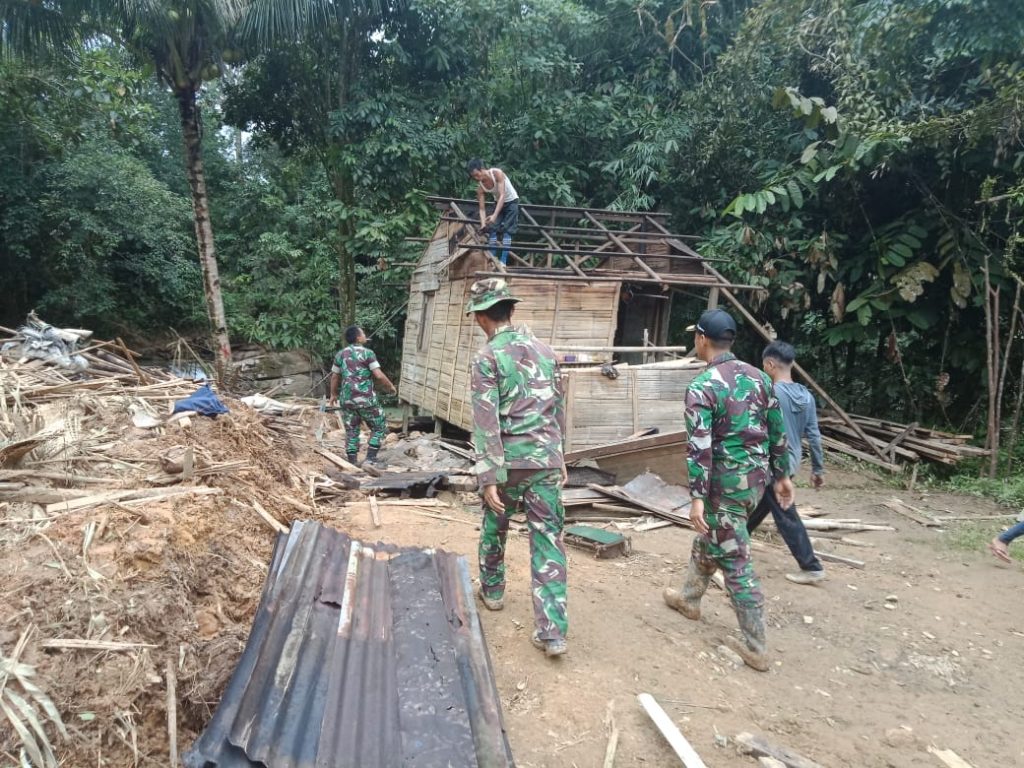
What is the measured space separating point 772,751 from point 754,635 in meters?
0.93

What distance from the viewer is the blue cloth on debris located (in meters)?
6.19

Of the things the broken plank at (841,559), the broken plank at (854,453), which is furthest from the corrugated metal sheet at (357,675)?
the broken plank at (854,453)

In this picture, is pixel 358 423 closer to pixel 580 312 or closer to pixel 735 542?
pixel 580 312

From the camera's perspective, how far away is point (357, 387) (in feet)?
26.3

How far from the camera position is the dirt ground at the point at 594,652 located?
2.71 metres

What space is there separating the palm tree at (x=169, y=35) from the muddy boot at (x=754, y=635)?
11165 millimetres

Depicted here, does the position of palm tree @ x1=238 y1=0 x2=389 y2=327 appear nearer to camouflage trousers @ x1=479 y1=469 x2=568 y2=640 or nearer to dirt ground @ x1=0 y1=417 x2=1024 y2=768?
dirt ground @ x1=0 y1=417 x2=1024 y2=768

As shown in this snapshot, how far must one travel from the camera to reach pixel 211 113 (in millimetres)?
20297

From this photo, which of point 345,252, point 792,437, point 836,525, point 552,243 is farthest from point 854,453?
point 345,252

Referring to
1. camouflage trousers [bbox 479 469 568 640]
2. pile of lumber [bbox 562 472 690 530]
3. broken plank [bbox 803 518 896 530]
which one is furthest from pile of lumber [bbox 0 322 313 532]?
broken plank [bbox 803 518 896 530]

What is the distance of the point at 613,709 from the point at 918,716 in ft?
5.66

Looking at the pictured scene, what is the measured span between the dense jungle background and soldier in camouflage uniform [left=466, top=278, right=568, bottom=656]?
733cm

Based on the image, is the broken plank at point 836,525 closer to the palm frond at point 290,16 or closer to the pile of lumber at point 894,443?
the pile of lumber at point 894,443

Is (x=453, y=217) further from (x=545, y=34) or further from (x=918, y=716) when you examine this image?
(x=918, y=716)
